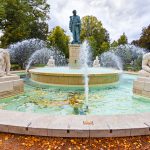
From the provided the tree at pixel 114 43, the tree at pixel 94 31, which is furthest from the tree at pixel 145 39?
the tree at pixel 94 31

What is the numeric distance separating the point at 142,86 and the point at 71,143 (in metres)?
4.76

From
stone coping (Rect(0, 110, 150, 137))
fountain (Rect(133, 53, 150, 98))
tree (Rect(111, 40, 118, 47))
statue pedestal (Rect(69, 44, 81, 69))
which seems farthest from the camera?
tree (Rect(111, 40, 118, 47))

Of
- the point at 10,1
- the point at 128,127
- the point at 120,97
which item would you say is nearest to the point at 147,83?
the point at 120,97

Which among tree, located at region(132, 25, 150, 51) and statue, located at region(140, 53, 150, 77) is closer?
statue, located at region(140, 53, 150, 77)

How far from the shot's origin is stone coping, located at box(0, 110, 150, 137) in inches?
166

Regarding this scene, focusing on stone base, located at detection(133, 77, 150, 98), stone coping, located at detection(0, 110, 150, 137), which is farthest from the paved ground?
stone base, located at detection(133, 77, 150, 98)

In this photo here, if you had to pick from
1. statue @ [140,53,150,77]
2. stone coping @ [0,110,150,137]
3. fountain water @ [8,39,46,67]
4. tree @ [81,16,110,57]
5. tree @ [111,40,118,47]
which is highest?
tree @ [81,16,110,57]

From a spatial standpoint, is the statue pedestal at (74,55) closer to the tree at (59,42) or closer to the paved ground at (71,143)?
the paved ground at (71,143)

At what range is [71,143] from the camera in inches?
164

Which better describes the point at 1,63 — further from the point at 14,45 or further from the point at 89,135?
the point at 14,45

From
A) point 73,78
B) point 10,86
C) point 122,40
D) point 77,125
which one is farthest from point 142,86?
point 122,40

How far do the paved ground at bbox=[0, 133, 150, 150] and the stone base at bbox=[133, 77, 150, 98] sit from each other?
388cm

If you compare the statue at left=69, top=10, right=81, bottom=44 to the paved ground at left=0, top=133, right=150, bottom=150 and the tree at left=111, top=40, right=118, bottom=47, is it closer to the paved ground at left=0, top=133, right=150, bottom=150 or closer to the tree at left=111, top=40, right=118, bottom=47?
the paved ground at left=0, top=133, right=150, bottom=150

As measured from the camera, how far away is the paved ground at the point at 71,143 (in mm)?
4066
